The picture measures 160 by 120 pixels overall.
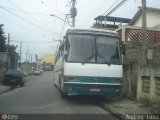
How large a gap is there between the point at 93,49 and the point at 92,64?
709 mm

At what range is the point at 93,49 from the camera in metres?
17.8

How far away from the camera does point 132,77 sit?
20.5 m

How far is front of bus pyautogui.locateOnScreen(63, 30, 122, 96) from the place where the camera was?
17453 millimetres

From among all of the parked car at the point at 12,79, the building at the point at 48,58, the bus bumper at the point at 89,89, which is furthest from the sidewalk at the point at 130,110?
the building at the point at 48,58

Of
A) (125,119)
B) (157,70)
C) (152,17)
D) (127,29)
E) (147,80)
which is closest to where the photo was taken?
(125,119)

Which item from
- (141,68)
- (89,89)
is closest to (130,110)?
(89,89)

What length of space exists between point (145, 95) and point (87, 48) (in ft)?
10.8

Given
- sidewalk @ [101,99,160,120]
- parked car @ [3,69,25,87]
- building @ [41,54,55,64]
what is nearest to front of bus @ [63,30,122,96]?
sidewalk @ [101,99,160,120]

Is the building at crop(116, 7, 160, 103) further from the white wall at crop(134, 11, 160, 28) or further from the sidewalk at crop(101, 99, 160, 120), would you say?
the white wall at crop(134, 11, 160, 28)

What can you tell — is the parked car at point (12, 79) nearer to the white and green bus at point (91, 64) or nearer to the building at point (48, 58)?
the white and green bus at point (91, 64)

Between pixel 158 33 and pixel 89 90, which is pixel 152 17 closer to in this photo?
pixel 158 33

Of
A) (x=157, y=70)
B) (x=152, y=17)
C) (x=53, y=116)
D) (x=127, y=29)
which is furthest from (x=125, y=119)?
(x=152, y=17)

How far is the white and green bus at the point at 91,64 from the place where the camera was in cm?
1745

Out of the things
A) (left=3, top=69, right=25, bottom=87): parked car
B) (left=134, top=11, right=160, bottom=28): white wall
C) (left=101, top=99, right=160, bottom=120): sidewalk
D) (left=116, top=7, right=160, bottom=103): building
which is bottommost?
(left=101, top=99, right=160, bottom=120): sidewalk
